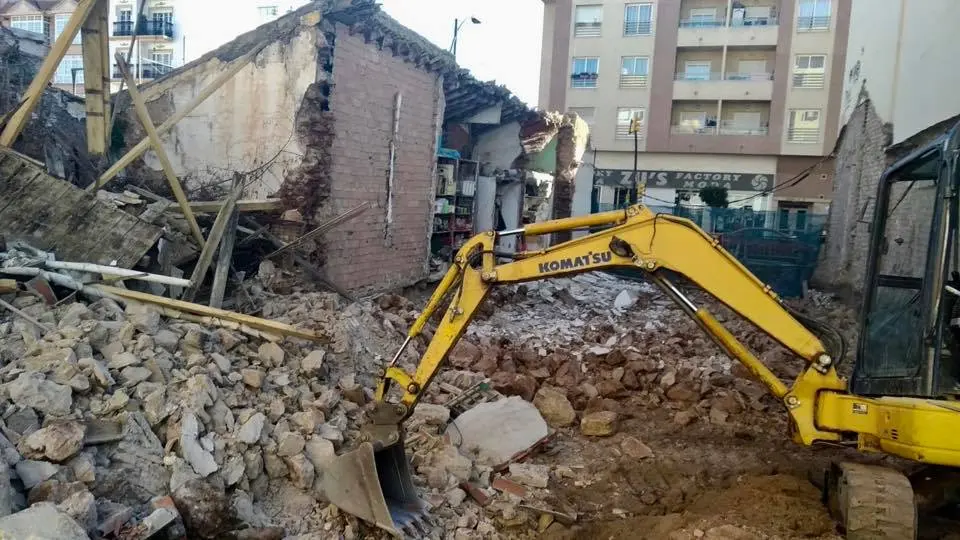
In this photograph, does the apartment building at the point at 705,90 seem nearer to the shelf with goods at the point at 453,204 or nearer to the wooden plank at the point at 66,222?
the shelf with goods at the point at 453,204

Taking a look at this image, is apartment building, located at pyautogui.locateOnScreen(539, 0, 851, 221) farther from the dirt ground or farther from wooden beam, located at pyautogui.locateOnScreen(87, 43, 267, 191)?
the dirt ground

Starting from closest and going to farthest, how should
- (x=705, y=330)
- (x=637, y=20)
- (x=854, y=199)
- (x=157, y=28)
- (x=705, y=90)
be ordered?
(x=705, y=330)
(x=854, y=199)
(x=705, y=90)
(x=637, y=20)
(x=157, y=28)

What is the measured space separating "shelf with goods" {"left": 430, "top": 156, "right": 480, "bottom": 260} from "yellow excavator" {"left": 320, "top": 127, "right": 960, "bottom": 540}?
314 inches

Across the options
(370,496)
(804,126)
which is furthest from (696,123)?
(370,496)

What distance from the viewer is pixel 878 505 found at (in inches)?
167

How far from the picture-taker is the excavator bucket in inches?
184

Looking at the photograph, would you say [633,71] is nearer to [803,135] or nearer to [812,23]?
[812,23]

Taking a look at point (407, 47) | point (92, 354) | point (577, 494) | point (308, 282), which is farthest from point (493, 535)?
point (407, 47)

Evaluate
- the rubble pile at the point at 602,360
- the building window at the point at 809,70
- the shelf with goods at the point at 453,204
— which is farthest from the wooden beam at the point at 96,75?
the building window at the point at 809,70

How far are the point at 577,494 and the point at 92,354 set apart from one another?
3.90m

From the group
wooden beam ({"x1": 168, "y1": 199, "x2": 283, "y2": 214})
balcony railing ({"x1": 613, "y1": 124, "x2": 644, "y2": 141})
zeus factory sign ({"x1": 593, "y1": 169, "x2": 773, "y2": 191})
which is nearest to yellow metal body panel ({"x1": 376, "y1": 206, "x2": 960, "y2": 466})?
wooden beam ({"x1": 168, "y1": 199, "x2": 283, "y2": 214})

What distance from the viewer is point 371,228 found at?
10.6 m

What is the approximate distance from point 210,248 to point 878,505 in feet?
21.1

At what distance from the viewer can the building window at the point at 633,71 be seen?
112ft
